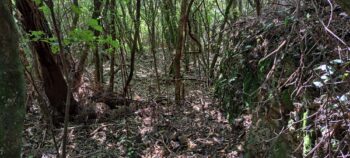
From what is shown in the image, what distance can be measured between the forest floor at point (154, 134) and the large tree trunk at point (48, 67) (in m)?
0.43

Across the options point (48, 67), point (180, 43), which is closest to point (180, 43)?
point (180, 43)

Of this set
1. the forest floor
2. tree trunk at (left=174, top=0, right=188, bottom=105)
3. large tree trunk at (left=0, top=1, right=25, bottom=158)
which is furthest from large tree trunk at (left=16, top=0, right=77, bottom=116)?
large tree trunk at (left=0, top=1, right=25, bottom=158)

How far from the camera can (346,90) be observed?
7.11 ft

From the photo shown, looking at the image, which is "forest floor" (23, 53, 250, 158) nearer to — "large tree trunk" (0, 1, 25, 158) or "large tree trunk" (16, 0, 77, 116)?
"large tree trunk" (16, 0, 77, 116)

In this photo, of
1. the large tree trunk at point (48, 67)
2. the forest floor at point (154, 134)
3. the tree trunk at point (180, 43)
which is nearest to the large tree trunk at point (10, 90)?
the forest floor at point (154, 134)

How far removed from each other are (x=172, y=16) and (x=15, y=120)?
23.1 ft

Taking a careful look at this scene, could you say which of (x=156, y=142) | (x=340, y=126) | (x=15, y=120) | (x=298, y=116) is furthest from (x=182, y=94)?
(x=15, y=120)

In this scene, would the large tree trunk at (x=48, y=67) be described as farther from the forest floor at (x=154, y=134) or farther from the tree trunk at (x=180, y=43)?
the tree trunk at (x=180, y=43)

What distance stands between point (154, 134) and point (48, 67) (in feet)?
6.78

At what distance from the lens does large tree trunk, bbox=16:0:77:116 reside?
4.96 metres

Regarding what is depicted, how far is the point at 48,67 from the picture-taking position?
5.53 m

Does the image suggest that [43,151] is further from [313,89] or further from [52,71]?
[313,89]

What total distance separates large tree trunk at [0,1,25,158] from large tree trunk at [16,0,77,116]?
12.1 ft

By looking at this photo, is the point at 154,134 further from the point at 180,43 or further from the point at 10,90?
the point at 10,90
